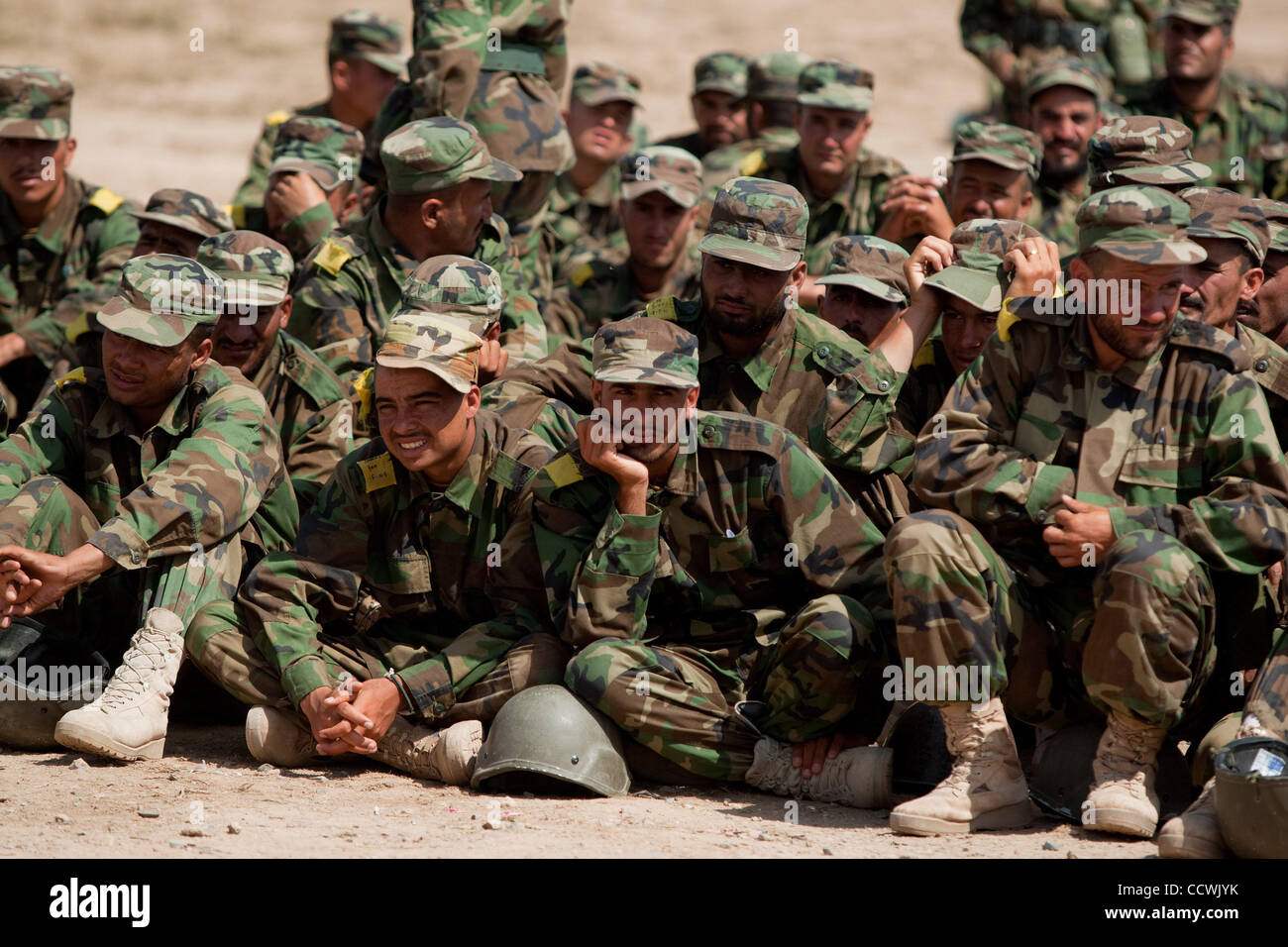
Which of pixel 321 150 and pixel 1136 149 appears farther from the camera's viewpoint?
pixel 321 150

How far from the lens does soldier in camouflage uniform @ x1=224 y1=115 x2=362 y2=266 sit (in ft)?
28.3

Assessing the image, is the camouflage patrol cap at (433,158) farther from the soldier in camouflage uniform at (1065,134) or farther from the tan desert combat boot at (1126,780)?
the tan desert combat boot at (1126,780)

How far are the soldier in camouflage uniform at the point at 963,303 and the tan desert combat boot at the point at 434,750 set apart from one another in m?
1.96

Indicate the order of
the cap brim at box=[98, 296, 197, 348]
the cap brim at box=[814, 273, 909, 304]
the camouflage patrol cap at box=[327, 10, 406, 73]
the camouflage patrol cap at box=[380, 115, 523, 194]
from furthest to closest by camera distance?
the camouflage patrol cap at box=[327, 10, 406, 73]
the camouflage patrol cap at box=[380, 115, 523, 194]
the cap brim at box=[814, 273, 909, 304]
the cap brim at box=[98, 296, 197, 348]

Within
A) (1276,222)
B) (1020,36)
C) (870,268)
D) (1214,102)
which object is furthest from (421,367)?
(1020,36)

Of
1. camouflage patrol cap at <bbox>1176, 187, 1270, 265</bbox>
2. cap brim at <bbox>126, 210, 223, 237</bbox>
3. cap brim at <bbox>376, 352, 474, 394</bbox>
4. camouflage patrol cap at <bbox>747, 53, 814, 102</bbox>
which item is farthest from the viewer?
camouflage patrol cap at <bbox>747, 53, 814, 102</bbox>

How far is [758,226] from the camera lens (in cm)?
629

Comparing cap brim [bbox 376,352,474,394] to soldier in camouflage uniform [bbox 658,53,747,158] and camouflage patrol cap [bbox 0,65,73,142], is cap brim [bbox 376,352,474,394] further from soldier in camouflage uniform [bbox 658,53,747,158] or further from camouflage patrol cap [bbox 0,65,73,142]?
soldier in camouflage uniform [bbox 658,53,747,158]

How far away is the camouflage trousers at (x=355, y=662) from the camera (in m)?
5.49

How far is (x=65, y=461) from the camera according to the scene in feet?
20.1

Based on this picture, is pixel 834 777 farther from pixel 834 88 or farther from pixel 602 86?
pixel 602 86

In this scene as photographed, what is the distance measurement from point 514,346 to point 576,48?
14.9m

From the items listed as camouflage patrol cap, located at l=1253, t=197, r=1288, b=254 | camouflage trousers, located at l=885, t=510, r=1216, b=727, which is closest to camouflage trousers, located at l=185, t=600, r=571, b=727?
camouflage trousers, located at l=885, t=510, r=1216, b=727

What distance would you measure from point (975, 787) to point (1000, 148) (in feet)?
12.9
